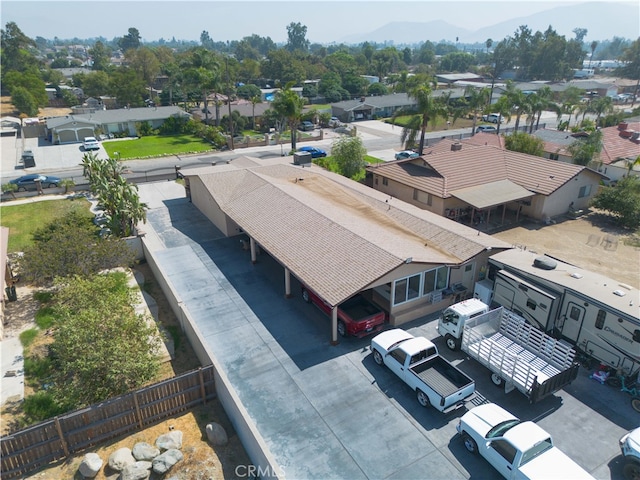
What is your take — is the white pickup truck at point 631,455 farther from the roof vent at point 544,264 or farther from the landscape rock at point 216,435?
the landscape rock at point 216,435

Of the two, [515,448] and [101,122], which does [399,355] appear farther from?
[101,122]

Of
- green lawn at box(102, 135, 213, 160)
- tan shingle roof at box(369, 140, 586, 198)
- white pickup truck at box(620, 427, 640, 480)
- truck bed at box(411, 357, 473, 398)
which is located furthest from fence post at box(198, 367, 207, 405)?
green lawn at box(102, 135, 213, 160)

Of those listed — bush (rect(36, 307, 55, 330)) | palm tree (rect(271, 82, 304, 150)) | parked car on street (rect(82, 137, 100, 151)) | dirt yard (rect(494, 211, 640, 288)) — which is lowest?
bush (rect(36, 307, 55, 330))

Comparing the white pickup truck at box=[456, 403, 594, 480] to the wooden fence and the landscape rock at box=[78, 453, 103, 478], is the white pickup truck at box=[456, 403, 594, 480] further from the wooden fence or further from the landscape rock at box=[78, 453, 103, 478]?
the landscape rock at box=[78, 453, 103, 478]

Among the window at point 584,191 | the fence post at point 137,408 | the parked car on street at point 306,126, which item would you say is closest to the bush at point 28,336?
the fence post at point 137,408

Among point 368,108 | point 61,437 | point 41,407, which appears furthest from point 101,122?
point 61,437

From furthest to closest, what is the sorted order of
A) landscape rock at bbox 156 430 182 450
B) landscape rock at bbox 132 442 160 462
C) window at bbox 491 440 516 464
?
landscape rock at bbox 156 430 182 450 → landscape rock at bbox 132 442 160 462 → window at bbox 491 440 516 464

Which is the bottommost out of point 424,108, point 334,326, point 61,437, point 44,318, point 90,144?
point 44,318
